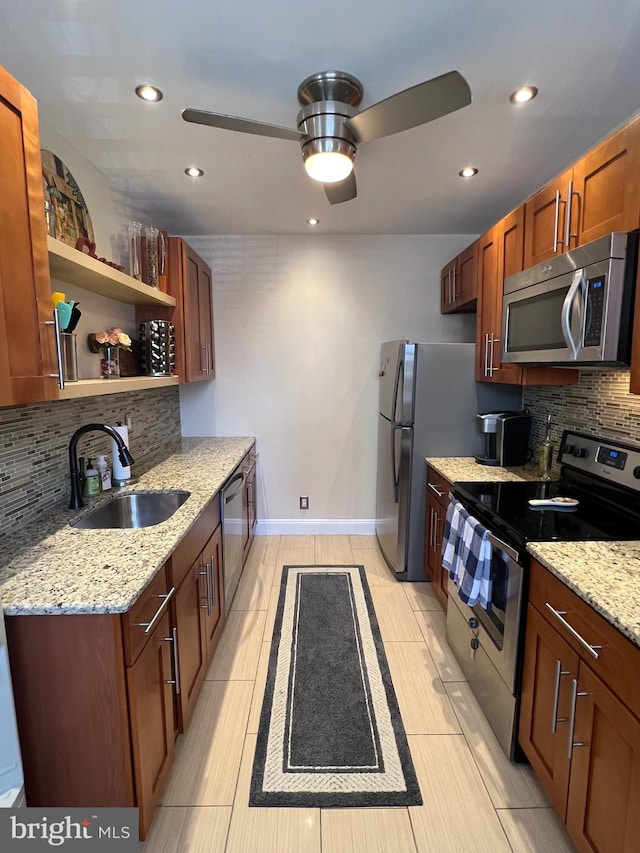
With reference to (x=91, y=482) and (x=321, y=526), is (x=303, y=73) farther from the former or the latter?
(x=321, y=526)

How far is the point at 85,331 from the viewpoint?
84.4 inches

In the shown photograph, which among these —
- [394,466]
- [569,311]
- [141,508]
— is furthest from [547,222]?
[141,508]

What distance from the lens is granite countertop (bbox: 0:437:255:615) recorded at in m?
1.08

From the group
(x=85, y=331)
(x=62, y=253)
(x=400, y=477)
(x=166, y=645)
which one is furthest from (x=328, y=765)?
(x=85, y=331)

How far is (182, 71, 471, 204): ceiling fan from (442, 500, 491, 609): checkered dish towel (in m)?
1.55

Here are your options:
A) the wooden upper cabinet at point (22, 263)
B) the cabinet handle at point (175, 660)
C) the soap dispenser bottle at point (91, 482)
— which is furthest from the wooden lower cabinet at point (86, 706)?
the soap dispenser bottle at point (91, 482)

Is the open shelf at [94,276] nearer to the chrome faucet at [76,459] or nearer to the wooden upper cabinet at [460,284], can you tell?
the chrome faucet at [76,459]

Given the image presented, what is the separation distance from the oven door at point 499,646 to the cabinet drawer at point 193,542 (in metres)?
1.23

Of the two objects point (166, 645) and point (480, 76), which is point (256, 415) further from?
point (480, 76)

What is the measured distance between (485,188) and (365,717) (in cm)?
292

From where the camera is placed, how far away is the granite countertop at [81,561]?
42.6 inches

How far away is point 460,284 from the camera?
303cm

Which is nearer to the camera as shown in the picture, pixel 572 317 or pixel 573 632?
pixel 573 632

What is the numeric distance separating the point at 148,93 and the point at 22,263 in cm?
98
